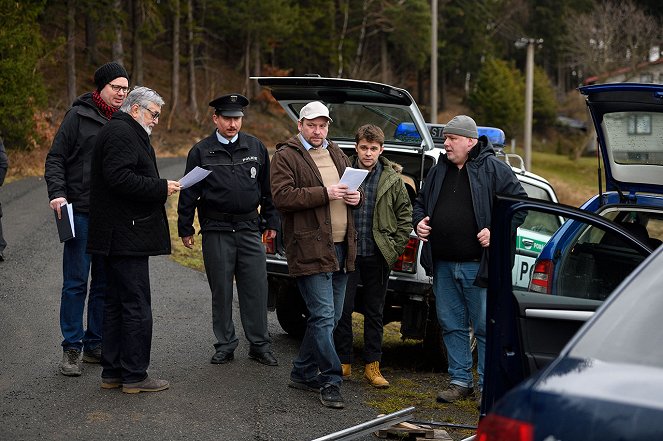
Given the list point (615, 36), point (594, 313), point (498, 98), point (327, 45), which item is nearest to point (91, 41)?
point (327, 45)

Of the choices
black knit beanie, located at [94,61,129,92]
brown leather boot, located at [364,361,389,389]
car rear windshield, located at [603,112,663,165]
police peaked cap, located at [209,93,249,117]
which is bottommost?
brown leather boot, located at [364,361,389,389]

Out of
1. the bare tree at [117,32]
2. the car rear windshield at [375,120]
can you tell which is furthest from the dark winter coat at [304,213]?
the bare tree at [117,32]

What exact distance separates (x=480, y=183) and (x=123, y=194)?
8.18 ft

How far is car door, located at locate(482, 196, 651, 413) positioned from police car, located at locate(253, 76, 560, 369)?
307cm

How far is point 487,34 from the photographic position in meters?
74.0

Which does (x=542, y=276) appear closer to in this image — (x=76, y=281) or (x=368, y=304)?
(x=368, y=304)

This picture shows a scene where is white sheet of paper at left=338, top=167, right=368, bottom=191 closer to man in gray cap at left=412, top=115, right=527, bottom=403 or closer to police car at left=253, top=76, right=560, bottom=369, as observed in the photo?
man in gray cap at left=412, top=115, right=527, bottom=403

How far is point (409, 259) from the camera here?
8070mm

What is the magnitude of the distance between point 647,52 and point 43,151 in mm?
41882

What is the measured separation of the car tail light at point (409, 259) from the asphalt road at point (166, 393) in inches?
41.0

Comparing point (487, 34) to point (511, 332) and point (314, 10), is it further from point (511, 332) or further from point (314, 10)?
point (511, 332)

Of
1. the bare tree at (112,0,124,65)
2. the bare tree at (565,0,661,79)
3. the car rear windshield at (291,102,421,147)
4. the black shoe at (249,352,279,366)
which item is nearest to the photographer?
the black shoe at (249,352,279,366)

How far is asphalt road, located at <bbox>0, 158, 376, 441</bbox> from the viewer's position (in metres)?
6.05

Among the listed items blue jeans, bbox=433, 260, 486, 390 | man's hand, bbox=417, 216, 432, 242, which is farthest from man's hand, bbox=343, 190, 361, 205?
blue jeans, bbox=433, 260, 486, 390
